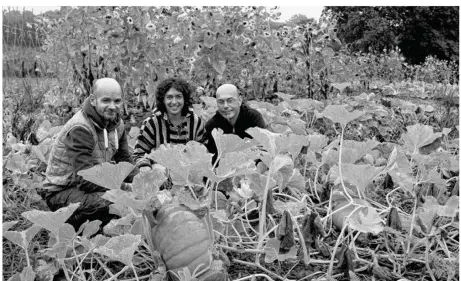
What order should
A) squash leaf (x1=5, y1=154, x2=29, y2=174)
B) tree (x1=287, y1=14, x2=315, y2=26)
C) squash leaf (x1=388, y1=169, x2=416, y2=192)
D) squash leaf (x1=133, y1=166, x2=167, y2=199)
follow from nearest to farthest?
squash leaf (x1=133, y1=166, x2=167, y2=199) < squash leaf (x1=388, y1=169, x2=416, y2=192) < squash leaf (x1=5, y1=154, x2=29, y2=174) < tree (x1=287, y1=14, x2=315, y2=26)

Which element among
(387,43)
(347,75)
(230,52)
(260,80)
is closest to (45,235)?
(230,52)

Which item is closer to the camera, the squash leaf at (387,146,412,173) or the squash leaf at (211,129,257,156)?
the squash leaf at (211,129,257,156)

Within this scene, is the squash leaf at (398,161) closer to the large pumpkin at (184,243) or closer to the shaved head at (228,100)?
the large pumpkin at (184,243)

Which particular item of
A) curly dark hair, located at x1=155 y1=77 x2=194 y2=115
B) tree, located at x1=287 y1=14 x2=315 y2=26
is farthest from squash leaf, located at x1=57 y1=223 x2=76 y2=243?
tree, located at x1=287 y1=14 x2=315 y2=26

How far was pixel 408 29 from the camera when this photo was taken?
58.0ft

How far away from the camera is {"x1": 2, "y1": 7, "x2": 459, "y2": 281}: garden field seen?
161cm

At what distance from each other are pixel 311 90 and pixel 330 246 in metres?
3.39

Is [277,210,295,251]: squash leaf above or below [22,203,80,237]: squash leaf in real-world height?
below

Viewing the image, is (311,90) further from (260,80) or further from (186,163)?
(186,163)

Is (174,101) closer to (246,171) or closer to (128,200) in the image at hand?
(246,171)

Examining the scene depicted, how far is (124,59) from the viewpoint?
4516mm

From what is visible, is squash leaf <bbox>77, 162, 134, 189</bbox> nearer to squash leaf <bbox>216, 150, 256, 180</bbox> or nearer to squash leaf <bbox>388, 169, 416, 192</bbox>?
squash leaf <bbox>216, 150, 256, 180</bbox>

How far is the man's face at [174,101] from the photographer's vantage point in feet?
9.36

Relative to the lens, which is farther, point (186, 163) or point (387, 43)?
point (387, 43)
